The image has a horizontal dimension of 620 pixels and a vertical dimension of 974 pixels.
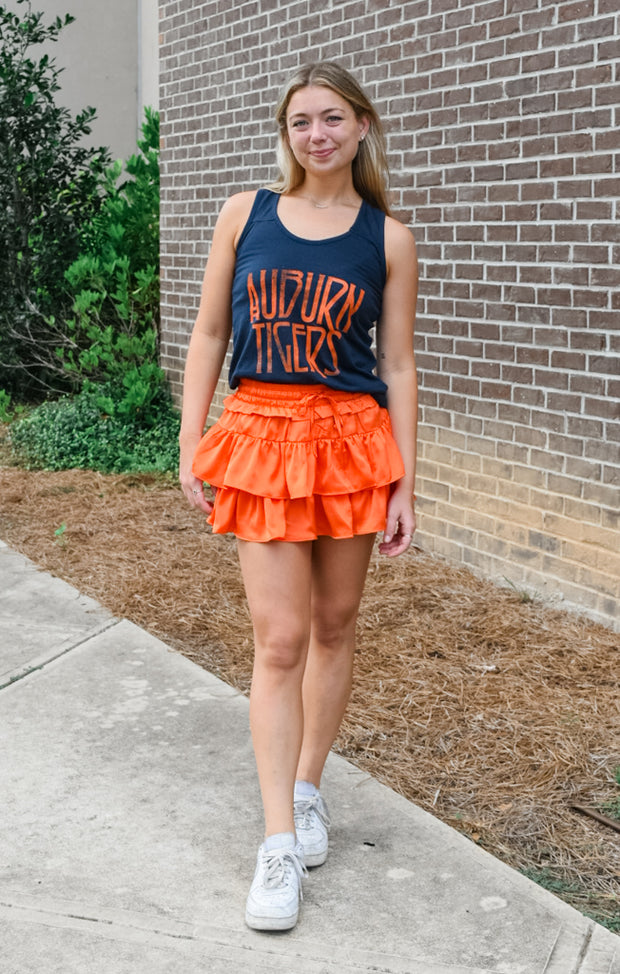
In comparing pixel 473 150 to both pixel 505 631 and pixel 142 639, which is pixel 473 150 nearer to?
pixel 505 631

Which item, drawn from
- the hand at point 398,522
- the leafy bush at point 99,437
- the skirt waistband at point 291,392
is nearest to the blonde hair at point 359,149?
the skirt waistband at point 291,392

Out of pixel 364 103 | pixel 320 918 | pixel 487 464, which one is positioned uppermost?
pixel 364 103

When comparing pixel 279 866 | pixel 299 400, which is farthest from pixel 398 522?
pixel 279 866

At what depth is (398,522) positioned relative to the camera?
119 inches

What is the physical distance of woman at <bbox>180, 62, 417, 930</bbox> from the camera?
275 centimetres

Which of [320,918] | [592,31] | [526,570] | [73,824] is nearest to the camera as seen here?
[320,918]

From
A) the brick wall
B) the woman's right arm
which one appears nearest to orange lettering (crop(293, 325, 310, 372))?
the woman's right arm

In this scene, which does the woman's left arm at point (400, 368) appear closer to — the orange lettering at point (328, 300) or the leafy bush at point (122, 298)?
the orange lettering at point (328, 300)

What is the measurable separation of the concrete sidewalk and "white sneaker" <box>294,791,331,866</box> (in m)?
0.06

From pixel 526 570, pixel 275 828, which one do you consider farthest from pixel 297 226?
pixel 526 570

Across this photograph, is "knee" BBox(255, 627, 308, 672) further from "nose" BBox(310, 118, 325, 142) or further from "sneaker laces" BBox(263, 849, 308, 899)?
"nose" BBox(310, 118, 325, 142)

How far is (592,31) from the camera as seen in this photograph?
4719 millimetres

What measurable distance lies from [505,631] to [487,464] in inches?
38.1

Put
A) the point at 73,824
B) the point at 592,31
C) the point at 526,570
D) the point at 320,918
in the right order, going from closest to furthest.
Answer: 1. the point at 320,918
2. the point at 73,824
3. the point at 592,31
4. the point at 526,570
